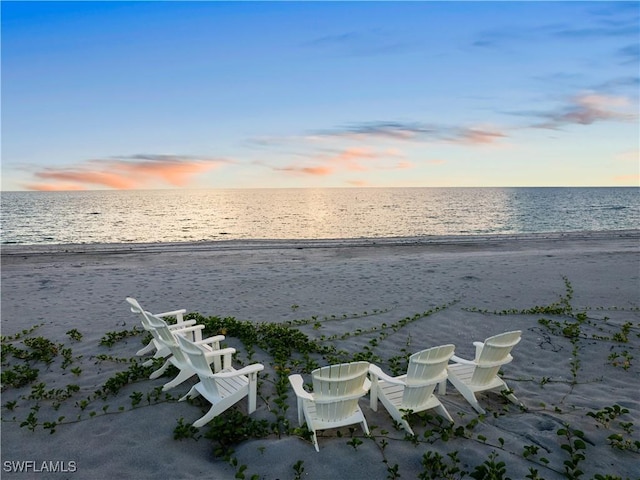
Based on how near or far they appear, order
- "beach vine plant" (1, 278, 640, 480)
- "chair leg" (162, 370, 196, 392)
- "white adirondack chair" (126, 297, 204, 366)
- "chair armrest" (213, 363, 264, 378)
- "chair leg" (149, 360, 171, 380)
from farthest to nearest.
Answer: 1. "white adirondack chair" (126, 297, 204, 366)
2. "chair leg" (149, 360, 171, 380)
3. "chair leg" (162, 370, 196, 392)
4. "chair armrest" (213, 363, 264, 378)
5. "beach vine plant" (1, 278, 640, 480)

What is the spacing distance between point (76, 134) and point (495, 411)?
40041 mm

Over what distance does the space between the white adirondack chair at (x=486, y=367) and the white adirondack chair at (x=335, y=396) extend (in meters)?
1.52

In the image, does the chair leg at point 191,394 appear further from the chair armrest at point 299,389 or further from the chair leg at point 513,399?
the chair leg at point 513,399

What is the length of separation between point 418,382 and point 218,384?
8.16 ft

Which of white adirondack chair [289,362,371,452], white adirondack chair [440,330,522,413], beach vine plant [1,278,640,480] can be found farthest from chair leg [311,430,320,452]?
white adirondack chair [440,330,522,413]

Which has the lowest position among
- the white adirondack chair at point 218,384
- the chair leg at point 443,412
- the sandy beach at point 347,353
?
the sandy beach at point 347,353

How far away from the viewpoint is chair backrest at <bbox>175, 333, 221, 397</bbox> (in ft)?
14.9

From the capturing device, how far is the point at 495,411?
510 cm

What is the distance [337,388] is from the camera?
4180 millimetres

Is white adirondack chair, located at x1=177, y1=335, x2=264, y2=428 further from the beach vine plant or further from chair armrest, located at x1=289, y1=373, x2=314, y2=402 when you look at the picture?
chair armrest, located at x1=289, y1=373, x2=314, y2=402

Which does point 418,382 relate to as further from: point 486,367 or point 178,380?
point 178,380

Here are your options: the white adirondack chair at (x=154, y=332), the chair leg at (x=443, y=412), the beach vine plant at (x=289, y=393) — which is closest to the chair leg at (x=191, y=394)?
the beach vine plant at (x=289, y=393)

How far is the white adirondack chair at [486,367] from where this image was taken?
507 centimetres

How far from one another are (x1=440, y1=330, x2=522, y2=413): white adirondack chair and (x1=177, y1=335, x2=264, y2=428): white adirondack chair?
8.47 ft
